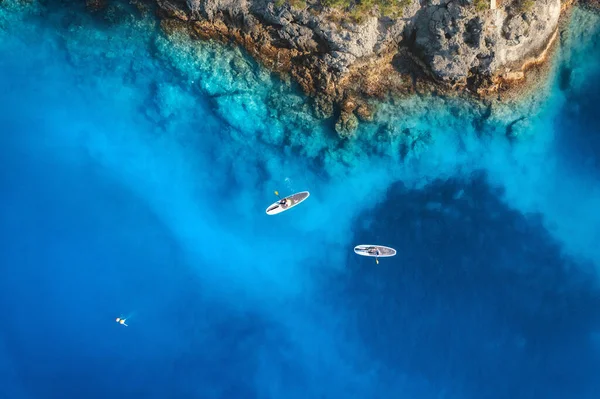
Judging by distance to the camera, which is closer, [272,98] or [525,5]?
[525,5]

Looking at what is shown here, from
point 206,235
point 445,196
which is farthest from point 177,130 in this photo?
point 445,196

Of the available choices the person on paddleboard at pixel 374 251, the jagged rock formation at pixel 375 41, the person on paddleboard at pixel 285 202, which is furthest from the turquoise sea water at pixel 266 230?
the jagged rock formation at pixel 375 41

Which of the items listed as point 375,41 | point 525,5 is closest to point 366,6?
point 375,41

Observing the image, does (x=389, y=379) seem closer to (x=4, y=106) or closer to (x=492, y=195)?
(x=492, y=195)

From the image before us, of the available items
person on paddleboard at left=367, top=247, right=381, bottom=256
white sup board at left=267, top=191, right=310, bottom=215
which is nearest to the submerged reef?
white sup board at left=267, top=191, right=310, bottom=215

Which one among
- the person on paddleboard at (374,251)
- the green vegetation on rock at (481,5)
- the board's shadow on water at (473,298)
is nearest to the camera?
the green vegetation on rock at (481,5)

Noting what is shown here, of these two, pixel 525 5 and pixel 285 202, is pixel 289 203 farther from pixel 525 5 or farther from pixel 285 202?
pixel 525 5

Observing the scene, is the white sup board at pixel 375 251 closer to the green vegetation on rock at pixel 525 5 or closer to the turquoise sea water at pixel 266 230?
the turquoise sea water at pixel 266 230
